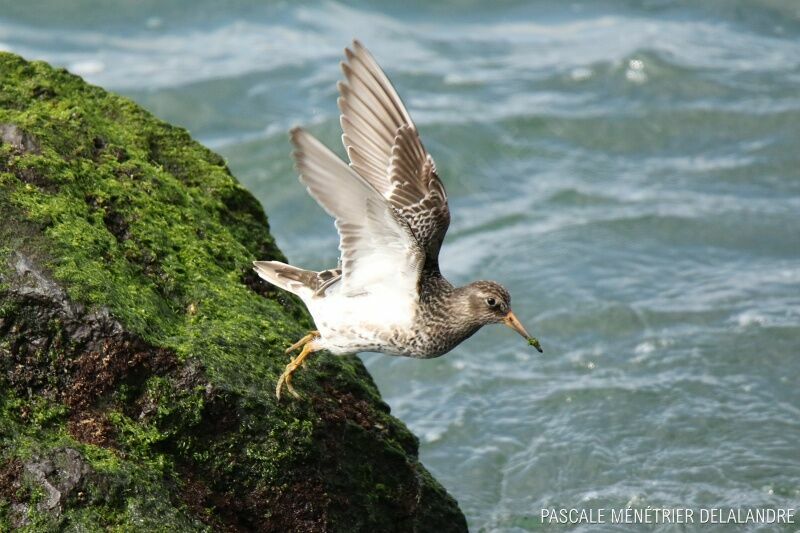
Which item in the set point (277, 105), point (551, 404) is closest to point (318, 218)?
point (277, 105)

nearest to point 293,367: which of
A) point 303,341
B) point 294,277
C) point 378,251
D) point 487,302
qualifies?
point 303,341

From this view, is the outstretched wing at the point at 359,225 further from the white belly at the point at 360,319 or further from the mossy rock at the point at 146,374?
the mossy rock at the point at 146,374

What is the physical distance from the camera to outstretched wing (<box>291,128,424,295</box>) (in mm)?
5096

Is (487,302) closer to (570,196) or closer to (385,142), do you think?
(385,142)

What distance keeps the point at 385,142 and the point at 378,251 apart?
1.20m

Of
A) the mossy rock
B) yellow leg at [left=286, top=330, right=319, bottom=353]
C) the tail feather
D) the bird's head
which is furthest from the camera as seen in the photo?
the bird's head

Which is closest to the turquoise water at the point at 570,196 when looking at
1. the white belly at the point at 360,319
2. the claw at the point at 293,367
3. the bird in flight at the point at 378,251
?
the bird in flight at the point at 378,251

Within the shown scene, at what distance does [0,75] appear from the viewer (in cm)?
597

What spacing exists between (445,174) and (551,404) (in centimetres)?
507

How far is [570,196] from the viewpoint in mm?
12781

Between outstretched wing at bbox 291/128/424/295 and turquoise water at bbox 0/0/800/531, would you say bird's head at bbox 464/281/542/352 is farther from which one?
turquoise water at bbox 0/0/800/531

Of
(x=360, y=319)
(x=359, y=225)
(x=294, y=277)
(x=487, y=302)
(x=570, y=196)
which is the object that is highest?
(x=359, y=225)

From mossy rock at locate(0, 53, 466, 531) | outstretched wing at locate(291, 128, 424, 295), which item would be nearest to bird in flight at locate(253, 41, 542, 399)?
outstretched wing at locate(291, 128, 424, 295)

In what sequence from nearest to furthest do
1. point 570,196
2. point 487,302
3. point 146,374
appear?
point 146,374 → point 487,302 → point 570,196
